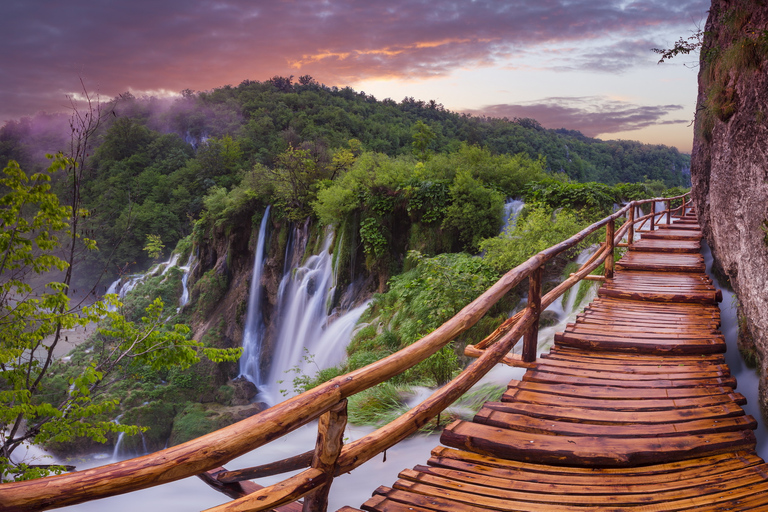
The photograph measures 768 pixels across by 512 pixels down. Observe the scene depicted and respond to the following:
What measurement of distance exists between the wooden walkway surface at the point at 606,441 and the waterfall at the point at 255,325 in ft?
56.7

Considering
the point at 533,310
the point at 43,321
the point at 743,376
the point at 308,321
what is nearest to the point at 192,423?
the point at 308,321

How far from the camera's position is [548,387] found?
3.30 m

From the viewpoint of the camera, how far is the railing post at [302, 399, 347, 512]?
64.3 inches

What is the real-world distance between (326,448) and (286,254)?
20.1 m

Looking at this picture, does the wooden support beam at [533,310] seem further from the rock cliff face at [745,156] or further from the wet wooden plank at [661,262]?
the wet wooden plank at [661,262]

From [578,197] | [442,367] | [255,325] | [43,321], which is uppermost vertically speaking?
[578,197]

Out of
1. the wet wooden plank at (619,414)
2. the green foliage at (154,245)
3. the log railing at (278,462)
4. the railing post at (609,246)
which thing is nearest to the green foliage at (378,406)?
the wet wooden plank at (619,414)

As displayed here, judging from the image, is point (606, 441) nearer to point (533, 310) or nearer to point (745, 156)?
point (533, 310)

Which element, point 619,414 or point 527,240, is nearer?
point 619,414

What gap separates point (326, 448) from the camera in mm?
1645

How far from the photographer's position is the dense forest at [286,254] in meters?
6.61

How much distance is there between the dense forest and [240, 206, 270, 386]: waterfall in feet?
1.13

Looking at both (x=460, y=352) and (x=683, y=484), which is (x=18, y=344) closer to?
(x=460, y=352)

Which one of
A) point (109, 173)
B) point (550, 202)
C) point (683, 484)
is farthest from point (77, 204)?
point (109, 173)
